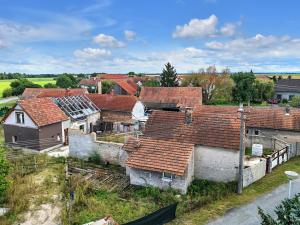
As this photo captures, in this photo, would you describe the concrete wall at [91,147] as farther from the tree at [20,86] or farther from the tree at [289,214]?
the tree at [20,86]

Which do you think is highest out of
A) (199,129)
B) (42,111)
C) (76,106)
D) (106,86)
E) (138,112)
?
(106,86)

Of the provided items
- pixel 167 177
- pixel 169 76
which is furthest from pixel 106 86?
pixel 167 177

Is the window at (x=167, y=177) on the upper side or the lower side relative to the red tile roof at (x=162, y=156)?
lower

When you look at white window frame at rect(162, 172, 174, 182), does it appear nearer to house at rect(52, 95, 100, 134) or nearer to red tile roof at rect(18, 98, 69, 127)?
red tile roof at rect(18, 98, 69, 127)

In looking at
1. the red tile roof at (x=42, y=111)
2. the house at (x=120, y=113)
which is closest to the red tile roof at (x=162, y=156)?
the red tile roof at (x=42, y=111)

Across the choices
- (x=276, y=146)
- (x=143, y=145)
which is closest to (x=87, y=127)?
(x=143, y=145)

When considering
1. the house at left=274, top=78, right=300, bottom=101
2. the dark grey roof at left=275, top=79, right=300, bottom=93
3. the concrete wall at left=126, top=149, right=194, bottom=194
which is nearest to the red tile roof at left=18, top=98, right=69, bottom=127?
the concrete wall at left=126, top=149, right=194, bottom=194

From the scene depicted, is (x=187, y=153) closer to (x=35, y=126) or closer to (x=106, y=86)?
(x=35, y=126)
